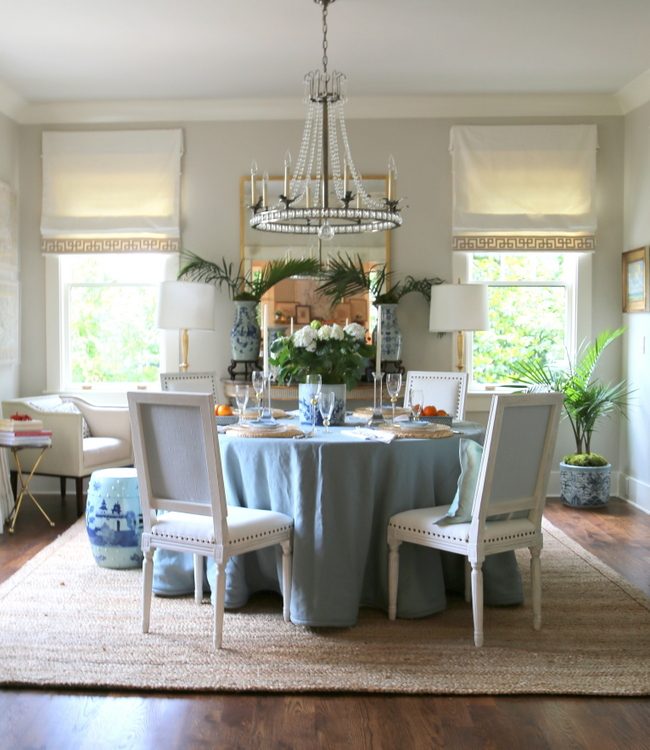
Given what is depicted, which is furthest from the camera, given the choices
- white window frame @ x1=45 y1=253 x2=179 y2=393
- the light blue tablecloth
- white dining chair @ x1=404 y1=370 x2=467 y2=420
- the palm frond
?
white window frame @ x1=45 y1=253 x2=179 y2=393

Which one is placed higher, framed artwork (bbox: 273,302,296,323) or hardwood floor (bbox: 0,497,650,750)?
framed artwork (bbox: 273,302,296,323)

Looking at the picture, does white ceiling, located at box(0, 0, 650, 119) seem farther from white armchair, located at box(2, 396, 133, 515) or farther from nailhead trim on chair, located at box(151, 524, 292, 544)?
nailhead trim on chair, located at box(151, 524, 292, 544)

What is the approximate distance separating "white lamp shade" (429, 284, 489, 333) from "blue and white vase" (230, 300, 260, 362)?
1.27 meters

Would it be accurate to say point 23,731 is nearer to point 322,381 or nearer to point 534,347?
point 322,381

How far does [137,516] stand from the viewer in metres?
4.28

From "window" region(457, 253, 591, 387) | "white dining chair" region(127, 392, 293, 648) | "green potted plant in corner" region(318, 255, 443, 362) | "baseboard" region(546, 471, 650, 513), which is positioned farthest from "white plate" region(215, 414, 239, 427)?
"window" region(457, 253, 591, 387)

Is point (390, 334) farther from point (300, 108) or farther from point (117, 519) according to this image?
point (117, 519)

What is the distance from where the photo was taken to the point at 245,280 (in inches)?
245

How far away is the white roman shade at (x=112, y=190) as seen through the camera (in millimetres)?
6312

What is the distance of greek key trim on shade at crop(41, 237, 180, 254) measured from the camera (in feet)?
20.8

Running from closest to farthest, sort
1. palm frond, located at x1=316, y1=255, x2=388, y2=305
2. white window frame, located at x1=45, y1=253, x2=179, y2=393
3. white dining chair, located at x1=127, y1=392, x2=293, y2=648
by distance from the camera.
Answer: white dining chair, located at x1=127, y1=392, x2=293, y2=648 < palm frond, located at x1=316, y1=255, x2=388, y2=305 < white window frame, located at x1=45, y1=253, x2=179, y2=393

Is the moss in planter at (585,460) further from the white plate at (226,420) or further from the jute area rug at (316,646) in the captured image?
the white plate at (226,420)

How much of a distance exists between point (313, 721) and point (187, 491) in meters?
0.98

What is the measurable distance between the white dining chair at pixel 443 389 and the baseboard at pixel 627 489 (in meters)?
1.26
